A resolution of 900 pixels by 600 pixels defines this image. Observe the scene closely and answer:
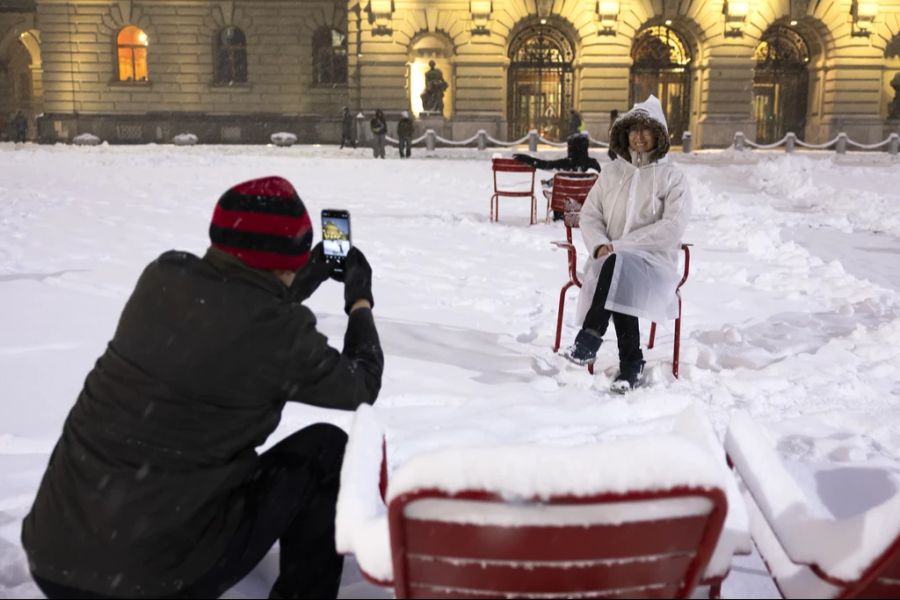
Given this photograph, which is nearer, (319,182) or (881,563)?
(881,563)

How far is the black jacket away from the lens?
2.10 metres

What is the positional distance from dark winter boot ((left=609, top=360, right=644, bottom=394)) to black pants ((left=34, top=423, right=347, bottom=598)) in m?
2.67

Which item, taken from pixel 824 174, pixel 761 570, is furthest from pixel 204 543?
pixel 824 174

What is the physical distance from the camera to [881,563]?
1.65 meters

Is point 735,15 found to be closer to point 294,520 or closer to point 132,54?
point 132,54

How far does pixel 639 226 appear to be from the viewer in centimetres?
510

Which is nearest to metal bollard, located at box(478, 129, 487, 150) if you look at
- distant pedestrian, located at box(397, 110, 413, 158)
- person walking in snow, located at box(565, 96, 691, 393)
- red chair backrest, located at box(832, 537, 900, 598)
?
distant pedestrian, located at box(397, 110, 413, 158)

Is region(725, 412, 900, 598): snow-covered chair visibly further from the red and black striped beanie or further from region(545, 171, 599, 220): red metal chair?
region(545, 171, 599, 220): red metal chair

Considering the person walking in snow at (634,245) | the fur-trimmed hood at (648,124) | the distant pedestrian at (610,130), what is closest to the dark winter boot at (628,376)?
the person walking in snow at (634,245)

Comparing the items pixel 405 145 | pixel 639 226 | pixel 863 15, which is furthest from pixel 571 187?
pixel 863 15

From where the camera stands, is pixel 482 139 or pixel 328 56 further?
pixel 328 56

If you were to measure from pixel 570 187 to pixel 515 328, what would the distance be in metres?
4.27

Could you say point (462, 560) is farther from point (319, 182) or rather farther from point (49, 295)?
point (319, 182)

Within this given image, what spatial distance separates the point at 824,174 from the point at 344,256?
17.5 m
